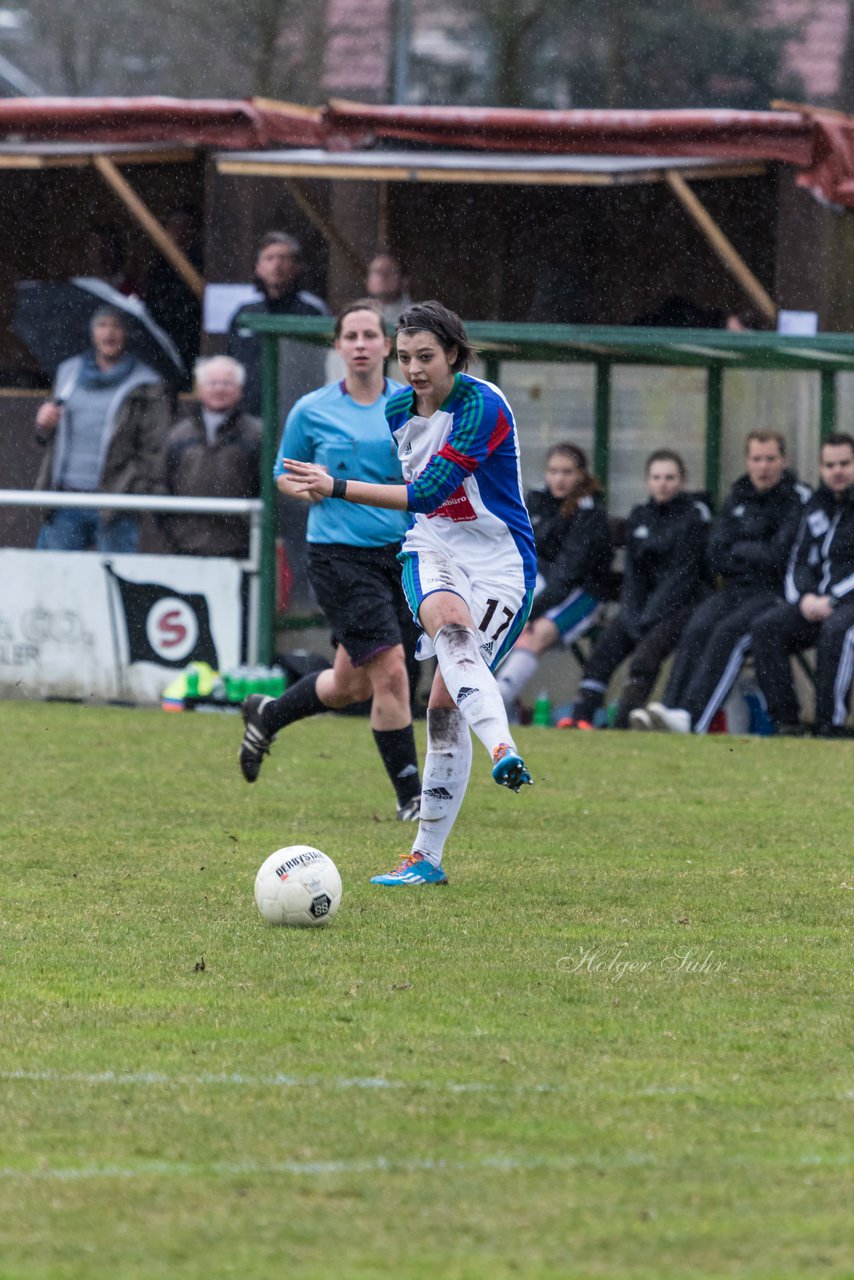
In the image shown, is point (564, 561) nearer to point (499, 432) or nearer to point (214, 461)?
point (214, 461)

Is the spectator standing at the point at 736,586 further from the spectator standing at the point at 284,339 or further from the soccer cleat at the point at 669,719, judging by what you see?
the spectator standing at the point at 284,339

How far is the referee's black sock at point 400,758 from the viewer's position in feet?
28.7

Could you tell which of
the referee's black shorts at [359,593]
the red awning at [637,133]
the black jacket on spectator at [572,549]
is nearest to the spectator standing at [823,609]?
the black jacket on spectator at [572,549]

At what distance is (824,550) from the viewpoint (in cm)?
1284

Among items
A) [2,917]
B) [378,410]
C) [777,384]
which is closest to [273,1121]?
[2,917]

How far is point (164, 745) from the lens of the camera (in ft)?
38.5

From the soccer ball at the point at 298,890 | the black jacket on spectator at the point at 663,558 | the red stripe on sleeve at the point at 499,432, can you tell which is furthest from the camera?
the black jacket on spectator at the point at 663,558

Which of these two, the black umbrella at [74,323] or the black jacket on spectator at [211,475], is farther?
the black umbrella at [74,323]

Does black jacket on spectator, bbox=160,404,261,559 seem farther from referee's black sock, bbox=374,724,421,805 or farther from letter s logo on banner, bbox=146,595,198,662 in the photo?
referee's black sock, bbox=374,724,421,805

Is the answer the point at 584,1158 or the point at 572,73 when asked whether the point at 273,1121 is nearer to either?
the point at 584,1158

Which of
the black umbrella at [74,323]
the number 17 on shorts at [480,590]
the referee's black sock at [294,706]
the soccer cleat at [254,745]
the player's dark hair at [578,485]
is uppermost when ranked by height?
the black umbrella at [74,323]

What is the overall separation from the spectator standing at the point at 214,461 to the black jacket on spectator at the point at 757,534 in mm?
3138

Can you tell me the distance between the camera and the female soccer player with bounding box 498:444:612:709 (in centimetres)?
1374

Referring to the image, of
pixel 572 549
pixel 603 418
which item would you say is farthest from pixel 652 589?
pixel 603 418
